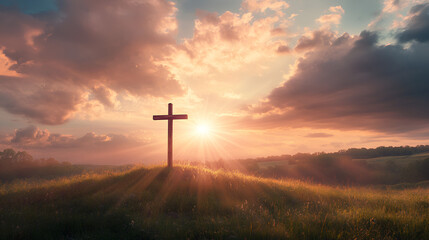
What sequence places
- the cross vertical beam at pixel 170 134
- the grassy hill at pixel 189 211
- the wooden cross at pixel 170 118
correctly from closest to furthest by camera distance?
the grassy hill at pixel 189 211, the cross vertical beam at pixel 170 134, the wooden cross at pixel 170 118

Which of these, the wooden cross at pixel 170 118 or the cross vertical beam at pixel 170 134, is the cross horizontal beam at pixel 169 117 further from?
the cross vertical beam at pixel 170 134

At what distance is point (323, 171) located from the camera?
166 feet

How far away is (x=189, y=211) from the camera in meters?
9.41

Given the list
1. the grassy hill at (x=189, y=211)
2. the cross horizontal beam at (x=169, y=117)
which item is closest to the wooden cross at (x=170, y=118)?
the cross horizontal beam at (x=169, y=117)

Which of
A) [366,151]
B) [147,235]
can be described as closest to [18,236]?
[147,235]

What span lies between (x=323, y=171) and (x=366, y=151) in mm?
48806

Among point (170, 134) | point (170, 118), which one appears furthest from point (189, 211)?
point (170, 118)

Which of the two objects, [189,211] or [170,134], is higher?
[170,134]

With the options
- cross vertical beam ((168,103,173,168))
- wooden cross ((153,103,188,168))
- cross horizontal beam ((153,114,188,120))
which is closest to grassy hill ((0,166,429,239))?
cross vertical beam ((168,103,173,168))

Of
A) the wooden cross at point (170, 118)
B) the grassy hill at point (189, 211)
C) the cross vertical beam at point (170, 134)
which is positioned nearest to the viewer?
the grassy hill at point (189, 211)

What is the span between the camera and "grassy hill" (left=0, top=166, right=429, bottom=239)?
638 cm

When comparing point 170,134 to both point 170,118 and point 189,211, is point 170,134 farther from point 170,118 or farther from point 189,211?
point 189,211

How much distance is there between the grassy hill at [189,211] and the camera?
20.9 ft

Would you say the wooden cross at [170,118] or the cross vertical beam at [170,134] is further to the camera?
the wooden cross at [170,118]
